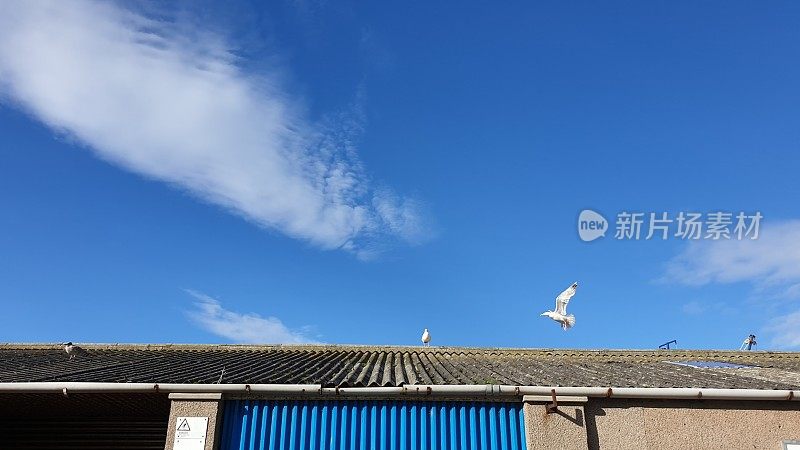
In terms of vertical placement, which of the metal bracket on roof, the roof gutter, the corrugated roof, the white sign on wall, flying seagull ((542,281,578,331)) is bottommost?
the white sign on wall

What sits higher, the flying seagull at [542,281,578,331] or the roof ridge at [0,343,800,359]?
the flying seagull at [542,281,578,331]

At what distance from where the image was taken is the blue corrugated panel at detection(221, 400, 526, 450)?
710 centimetres

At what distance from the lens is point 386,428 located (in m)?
7.17

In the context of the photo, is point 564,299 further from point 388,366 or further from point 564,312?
point 388,366

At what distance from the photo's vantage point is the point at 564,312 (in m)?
12.0

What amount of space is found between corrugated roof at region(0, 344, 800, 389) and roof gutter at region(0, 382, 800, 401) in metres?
0.17

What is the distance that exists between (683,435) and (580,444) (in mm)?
1330

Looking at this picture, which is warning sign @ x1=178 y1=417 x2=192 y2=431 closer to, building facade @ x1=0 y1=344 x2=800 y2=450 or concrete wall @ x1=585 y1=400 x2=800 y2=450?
building facade @ x1=0 y1=344 x2=800 y2=450

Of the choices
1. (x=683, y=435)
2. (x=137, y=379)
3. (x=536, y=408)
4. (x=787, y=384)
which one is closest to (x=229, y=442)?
(x=137, y=379)

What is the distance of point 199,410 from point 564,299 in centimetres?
760

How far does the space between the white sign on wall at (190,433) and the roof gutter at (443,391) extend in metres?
0.35

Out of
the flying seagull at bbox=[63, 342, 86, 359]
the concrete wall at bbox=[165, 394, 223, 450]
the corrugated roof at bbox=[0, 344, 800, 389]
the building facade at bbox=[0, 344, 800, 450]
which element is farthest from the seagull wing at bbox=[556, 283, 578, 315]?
the flying seagull at bbox=[63, 342, 86, 359]

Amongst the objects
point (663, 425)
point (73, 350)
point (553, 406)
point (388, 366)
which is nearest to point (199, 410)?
point (388, 366)

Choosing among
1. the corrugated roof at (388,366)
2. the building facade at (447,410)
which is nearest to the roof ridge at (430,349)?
the corrugated roof at (388,366)
